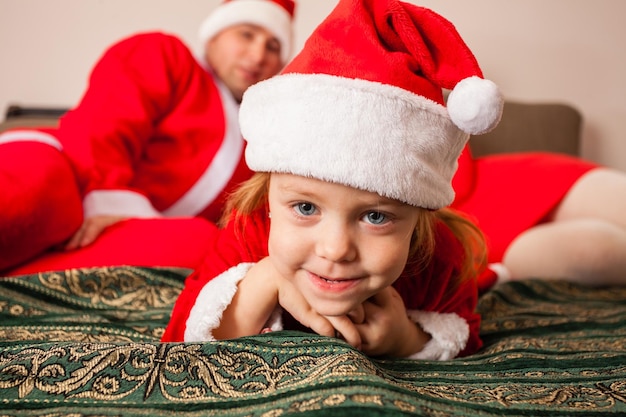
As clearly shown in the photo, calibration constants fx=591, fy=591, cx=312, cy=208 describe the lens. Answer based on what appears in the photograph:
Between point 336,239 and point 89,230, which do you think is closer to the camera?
point 336,239

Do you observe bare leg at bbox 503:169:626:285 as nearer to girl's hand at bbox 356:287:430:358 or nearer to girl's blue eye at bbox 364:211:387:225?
girl's hand at bbox 356:287:430:358

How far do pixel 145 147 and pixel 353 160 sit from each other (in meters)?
1.02

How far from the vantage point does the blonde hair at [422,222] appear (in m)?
0.75

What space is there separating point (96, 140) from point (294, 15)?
2.01 feet

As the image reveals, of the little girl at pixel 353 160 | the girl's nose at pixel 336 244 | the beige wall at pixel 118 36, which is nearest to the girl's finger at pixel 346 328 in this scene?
the little girl at pixel 353 160

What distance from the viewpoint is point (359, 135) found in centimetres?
59

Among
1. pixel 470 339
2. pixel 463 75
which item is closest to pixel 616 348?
pixel 470 339

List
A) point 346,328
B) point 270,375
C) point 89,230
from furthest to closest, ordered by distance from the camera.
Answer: point 89,230
point 346,328
point 270,375

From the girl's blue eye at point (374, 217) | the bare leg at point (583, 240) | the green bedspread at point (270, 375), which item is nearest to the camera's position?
the green bedspread at point (270, 375)

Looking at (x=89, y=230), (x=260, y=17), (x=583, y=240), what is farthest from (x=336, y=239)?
(x=260, y=17)

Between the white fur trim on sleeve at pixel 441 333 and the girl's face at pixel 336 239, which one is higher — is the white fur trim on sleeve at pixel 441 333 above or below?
below

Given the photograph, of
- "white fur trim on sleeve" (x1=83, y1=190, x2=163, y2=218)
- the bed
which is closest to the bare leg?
the bed

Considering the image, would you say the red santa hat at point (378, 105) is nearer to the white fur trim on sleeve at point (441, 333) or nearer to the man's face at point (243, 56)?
the white fur trim on sleeve at point (441, 333)

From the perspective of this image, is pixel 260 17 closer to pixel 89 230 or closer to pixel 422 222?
pixel 89 230
